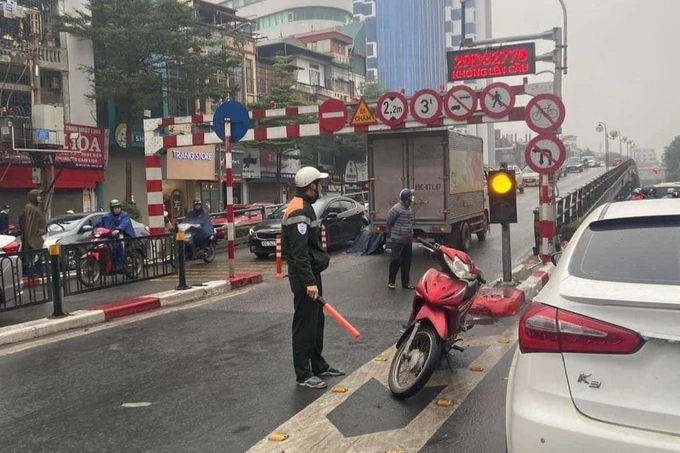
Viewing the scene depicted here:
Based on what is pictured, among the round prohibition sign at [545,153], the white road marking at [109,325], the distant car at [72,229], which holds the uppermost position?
the round prohibition sign at [545,153]

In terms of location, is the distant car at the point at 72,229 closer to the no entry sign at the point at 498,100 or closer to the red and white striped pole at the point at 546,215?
the no entry sign at the point at 498,100

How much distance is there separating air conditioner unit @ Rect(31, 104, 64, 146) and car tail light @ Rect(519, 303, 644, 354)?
71.8 ft

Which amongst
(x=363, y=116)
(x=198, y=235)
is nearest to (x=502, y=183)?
(x=363, y=116)

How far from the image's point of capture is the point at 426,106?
12.6 meters

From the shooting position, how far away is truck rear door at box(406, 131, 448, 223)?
560 inches

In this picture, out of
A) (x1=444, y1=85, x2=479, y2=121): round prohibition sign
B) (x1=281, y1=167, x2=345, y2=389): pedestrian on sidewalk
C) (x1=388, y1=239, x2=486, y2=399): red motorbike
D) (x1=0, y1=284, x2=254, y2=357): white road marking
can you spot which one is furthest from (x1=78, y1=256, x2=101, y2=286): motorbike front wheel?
(x1=444, y1=85, x2=479, y2=121): round prohibition sign

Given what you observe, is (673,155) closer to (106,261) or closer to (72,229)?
(72,229)

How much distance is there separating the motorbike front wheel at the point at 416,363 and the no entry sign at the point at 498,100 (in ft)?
26.7

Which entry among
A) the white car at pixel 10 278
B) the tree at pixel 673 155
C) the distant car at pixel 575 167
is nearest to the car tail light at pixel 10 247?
the white car at pixel 10 278

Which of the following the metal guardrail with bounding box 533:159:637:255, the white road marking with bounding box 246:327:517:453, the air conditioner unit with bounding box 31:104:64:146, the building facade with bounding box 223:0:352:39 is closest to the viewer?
the white road marking with bounding box 246:327:517:453

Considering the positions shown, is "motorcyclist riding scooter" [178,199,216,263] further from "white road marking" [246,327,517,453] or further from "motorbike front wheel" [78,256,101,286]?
"white road marking" [246,327,517,453]

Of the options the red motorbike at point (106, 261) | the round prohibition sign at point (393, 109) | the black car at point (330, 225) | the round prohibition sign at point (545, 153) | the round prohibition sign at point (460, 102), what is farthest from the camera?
the black car at point (330, 225)

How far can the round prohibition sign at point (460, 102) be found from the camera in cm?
1220

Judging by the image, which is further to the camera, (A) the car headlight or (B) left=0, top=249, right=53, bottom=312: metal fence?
(B) left=0, top=249, right=53, bottom=312: metal fence
